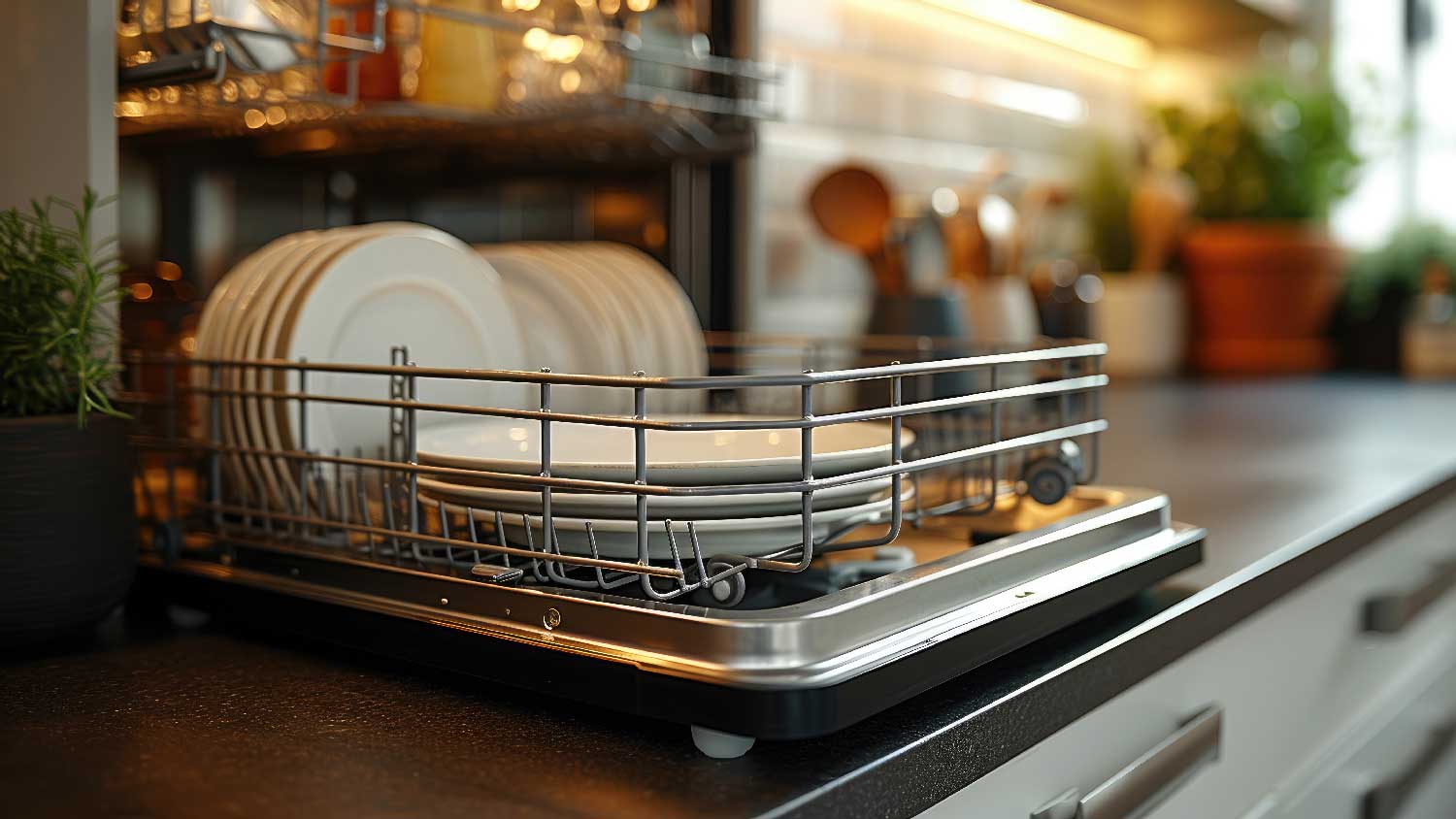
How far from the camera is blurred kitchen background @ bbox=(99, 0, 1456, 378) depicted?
0.91 m

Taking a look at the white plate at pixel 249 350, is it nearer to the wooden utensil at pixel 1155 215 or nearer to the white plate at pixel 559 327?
the white plate at pixel 559 327

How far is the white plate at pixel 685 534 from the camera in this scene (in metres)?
0.52

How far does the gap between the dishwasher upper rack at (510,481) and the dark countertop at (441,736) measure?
0.05 metres

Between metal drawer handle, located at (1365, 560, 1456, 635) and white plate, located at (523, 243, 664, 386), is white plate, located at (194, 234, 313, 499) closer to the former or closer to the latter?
white plate, located at (523, 243, 664, 386)

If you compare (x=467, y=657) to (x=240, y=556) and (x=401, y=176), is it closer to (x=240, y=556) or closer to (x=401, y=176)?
(x=240, y=556)

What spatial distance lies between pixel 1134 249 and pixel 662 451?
1940 mm

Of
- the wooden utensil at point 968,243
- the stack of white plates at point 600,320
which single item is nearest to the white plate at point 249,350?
the stack of white plates at point 600,320

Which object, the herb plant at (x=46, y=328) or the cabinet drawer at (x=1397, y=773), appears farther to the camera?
the cabinet drawer at (x=1397, y=773)

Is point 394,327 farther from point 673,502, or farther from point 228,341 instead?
point 673,502

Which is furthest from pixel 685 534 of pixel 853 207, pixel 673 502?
pixel 853 207

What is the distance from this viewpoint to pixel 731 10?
48.8 inches

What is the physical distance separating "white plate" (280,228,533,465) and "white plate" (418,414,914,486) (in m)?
0.05

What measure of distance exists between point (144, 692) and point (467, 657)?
14 cm

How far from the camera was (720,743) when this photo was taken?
462mm
